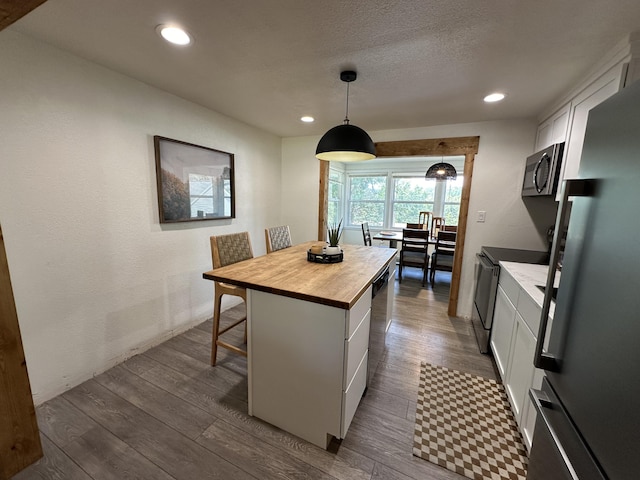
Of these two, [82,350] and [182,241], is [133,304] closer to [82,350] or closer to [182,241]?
[82,350]

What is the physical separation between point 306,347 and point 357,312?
34cm

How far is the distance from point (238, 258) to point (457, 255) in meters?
2.56

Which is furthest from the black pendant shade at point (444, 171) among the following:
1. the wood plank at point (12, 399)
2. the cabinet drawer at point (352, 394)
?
the wood plank at point (12, 399)

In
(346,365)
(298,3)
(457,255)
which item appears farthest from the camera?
(457,255)

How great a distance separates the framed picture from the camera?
7.91ft

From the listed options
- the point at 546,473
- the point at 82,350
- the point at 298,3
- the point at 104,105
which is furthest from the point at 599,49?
the point at 82,350

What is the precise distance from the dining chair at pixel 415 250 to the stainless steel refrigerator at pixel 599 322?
3577mm

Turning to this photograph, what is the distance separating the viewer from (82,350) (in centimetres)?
198

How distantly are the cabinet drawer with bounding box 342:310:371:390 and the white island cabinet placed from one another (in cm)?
91

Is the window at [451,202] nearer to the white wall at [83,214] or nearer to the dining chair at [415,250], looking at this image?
the dining chair at [415,250]

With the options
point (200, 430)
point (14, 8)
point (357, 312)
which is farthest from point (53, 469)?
point (14, 8)

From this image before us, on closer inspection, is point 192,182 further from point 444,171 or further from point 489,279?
point 444,171

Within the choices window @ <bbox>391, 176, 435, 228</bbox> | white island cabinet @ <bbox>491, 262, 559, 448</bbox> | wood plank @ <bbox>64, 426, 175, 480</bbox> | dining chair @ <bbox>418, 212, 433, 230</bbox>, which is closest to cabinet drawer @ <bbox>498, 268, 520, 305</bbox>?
white island cabinet @ <bbox>491, 262, 559, 448</bbox>

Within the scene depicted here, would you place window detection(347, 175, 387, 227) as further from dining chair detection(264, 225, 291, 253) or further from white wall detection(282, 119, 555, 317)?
dining chair detection(264, 225, 291, 253)
